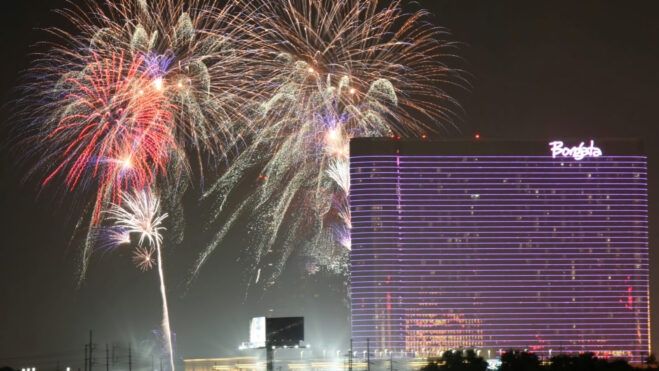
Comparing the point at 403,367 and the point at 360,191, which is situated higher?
the point at 360,191

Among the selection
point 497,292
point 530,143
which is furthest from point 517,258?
point 530,143

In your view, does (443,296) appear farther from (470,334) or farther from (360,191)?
(360,191)

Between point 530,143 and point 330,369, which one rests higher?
point 530,143

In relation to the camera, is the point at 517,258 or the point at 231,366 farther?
the point at 517,258

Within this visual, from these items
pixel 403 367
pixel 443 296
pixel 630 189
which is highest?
pixel 630 189

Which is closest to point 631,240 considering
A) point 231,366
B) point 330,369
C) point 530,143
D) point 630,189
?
point 630,189

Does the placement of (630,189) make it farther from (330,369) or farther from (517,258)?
(330,369)
